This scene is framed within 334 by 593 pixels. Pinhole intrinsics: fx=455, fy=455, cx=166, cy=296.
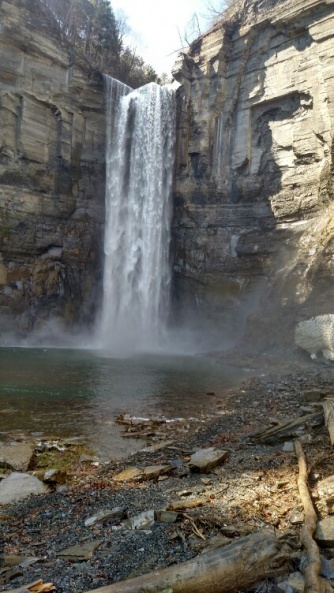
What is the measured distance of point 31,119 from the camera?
2414 cm

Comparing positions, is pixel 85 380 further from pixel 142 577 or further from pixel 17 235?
pixel 17 235

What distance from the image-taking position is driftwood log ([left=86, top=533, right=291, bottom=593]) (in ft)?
7.91

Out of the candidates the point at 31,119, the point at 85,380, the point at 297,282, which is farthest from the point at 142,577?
the point at 31,119

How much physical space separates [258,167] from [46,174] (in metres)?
11.4

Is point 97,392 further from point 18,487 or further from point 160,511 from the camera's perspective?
point 160,511

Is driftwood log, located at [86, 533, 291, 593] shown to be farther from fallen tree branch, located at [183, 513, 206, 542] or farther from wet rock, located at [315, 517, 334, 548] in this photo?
fallen tree branch, located at [183, 513, 206, 542]

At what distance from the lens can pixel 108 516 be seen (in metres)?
3.79

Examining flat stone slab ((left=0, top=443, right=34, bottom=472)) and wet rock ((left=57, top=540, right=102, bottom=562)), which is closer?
wet rock ((left=57, top=540, right=102, bottom=562))

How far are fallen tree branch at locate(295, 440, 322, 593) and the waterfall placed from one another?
2126 cm

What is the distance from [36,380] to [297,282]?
1201 centimetres

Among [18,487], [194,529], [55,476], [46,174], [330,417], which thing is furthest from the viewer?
[46,174]

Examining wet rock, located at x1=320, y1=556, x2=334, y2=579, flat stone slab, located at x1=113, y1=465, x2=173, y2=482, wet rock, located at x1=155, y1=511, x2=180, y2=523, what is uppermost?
wet rock, located at x1=320, y1=556, x2=334, y2=579

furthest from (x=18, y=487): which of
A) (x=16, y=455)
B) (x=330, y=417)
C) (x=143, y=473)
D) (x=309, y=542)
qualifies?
(x=330, y=417)

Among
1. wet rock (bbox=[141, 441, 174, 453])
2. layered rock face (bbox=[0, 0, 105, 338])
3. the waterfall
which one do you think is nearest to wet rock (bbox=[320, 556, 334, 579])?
wet rock (bbox=[141, 441, 174, 453])
